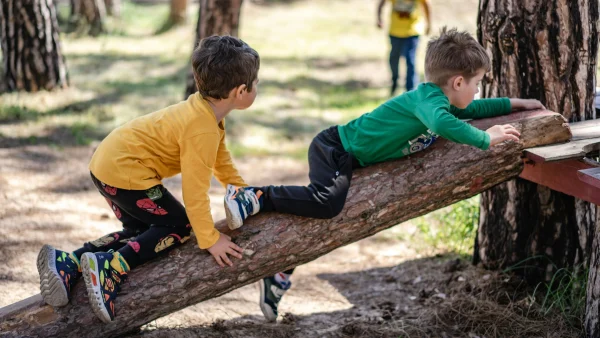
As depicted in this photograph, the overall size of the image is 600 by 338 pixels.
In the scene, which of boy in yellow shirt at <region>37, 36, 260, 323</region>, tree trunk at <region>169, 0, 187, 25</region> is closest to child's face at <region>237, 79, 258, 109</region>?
boy in yellow shirt at <region>37, 36, 260, 323</region>

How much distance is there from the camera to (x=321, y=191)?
3643mm

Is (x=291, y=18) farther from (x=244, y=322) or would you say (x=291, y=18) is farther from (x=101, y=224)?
(x=244, y=322)

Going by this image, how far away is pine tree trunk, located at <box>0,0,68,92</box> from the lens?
25.2 feet

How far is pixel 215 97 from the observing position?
3453mm

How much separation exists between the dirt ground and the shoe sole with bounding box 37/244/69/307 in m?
0.56

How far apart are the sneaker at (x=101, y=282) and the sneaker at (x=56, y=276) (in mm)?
128

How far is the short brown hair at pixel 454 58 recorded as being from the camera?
12.1 feet

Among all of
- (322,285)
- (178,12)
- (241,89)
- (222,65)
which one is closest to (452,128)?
(241,89)

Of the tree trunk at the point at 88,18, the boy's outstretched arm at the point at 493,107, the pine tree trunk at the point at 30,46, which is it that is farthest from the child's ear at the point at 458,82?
the tree trunk at the point at 88,18

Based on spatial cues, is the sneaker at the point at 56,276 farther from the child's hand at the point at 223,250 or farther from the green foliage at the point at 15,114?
the green foliage at the point at 15,114

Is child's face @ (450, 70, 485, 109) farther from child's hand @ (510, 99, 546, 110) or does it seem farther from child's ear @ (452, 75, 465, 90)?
child's hand @ (510, 99, 546, 110)

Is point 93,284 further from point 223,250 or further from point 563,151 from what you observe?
point 563,151

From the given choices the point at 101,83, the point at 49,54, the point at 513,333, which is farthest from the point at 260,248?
the point at 101,83

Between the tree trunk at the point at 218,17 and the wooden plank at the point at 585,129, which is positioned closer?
the wooden plank at the point at 585,129
